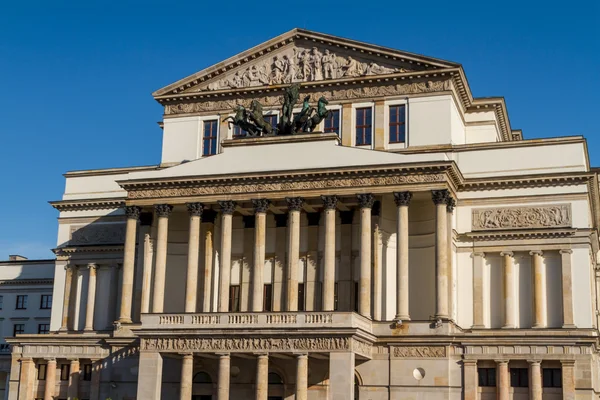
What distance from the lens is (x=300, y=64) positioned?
191 ft

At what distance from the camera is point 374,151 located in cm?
5084

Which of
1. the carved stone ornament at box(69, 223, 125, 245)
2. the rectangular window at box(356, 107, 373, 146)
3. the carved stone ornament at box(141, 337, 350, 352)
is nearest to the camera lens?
the carved stone ornament at box(141, 337, 350, 352)

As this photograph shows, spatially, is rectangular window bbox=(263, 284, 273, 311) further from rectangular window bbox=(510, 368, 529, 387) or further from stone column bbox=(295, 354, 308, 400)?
rectangular window bbox=(510, 368, 529, 387)

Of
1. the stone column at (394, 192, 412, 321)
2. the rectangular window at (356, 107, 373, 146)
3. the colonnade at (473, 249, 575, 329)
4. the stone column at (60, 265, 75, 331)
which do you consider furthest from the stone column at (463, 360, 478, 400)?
the stone column at (60, 265, 75, 331)

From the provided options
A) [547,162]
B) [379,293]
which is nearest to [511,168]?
[547,162]

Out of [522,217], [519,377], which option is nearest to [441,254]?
[522,217]

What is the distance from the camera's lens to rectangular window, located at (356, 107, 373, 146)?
56188 millimetres

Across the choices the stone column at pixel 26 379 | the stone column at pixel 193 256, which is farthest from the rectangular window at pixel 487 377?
the stone column at pixel 26 379

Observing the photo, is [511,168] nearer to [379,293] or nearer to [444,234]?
[444,234]

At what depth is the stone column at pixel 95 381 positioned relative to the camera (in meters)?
53.5

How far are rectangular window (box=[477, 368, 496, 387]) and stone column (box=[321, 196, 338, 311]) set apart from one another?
8488 mm

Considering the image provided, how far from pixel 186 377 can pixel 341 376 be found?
853 centimetres

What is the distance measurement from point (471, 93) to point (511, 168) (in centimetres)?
736

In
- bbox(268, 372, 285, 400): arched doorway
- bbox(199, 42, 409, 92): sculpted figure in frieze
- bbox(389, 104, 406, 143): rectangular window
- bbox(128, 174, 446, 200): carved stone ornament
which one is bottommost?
bbox(268, 372, 285, 400): arched doorway
